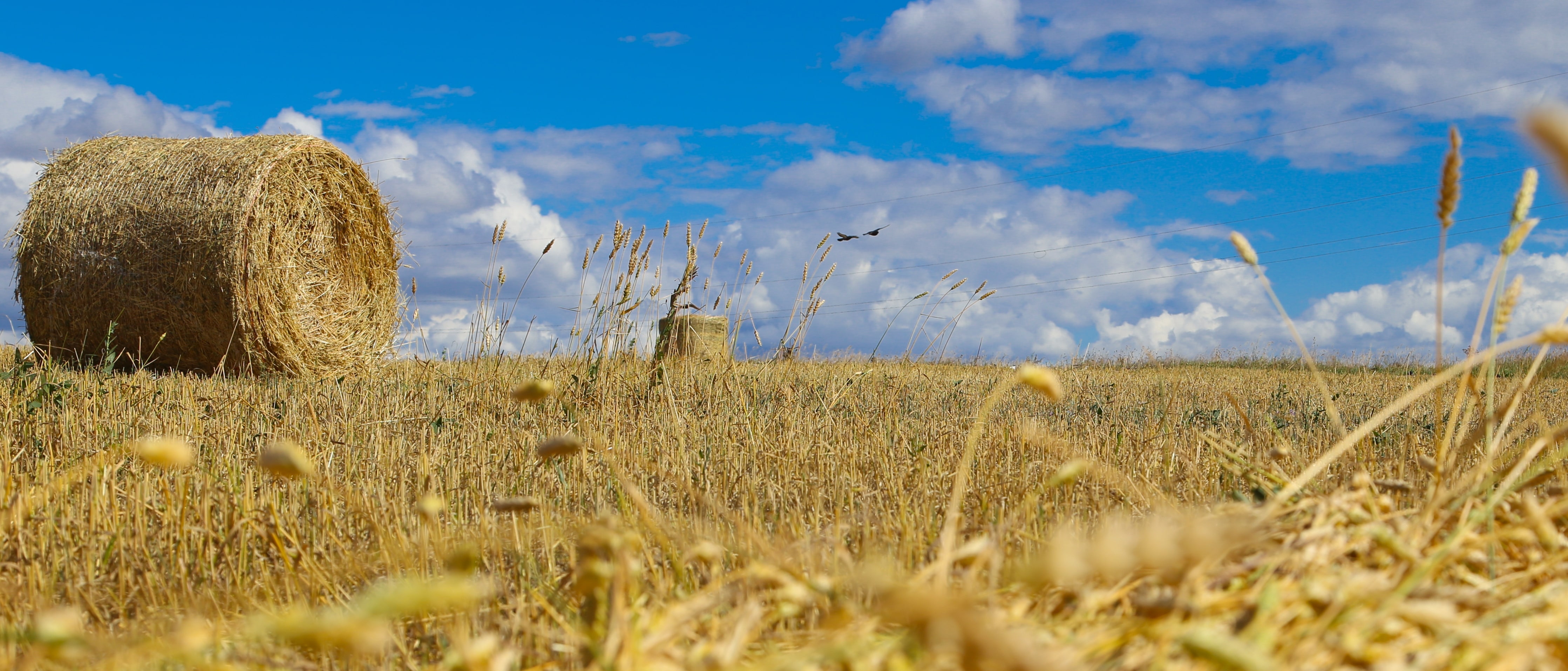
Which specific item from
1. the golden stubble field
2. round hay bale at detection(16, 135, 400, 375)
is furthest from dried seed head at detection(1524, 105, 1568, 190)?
round hay bale at detection(16, 135, 400, 375)

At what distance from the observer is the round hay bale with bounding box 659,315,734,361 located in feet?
22.3

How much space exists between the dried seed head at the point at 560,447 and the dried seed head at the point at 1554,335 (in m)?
1.41

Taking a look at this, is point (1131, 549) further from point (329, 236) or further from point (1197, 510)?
point (329, 236)

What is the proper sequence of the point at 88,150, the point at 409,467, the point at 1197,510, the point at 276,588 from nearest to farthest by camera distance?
the point at 276,588 < the point at 1197,510 < the point at 409,467 < the point at 88,150

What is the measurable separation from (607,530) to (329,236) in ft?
25.3

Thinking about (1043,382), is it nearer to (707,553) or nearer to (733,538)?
(707,553)

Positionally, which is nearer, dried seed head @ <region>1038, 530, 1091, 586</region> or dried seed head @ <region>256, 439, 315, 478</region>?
dried seed head @ <region>1038, 530, 1091, 586</region>

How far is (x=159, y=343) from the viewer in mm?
6914

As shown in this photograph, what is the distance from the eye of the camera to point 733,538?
2260mm

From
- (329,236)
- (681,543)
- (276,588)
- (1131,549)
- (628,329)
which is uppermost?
(329,236)

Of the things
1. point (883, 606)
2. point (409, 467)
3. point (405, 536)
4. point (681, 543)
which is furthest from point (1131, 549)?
point (409, 467)

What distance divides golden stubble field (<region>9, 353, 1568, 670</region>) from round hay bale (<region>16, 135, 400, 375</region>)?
1.74m

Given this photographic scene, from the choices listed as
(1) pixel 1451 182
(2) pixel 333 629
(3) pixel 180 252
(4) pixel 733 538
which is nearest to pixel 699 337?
(3) pixel 180 252

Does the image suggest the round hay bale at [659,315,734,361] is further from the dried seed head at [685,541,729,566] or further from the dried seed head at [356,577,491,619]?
the dried seed head at [356,577,491,619]
